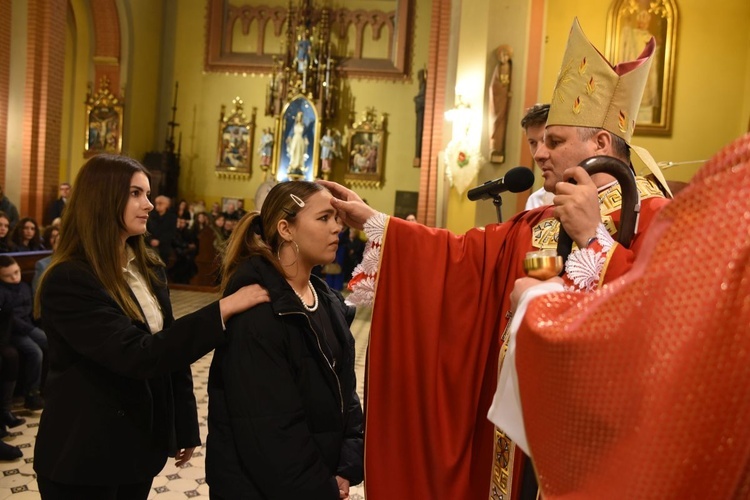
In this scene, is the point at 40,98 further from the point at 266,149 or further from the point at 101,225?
the point at 101,225

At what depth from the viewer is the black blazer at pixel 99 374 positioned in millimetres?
1885

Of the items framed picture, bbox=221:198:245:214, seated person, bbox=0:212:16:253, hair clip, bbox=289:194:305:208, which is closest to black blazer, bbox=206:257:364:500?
hair clip, bbox=289:194:305:208

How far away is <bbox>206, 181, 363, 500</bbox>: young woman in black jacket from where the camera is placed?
1.79m

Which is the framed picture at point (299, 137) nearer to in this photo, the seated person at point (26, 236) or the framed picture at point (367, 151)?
the framed picture at point (367, 151)

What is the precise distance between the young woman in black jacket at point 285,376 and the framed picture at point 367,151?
13694 mm

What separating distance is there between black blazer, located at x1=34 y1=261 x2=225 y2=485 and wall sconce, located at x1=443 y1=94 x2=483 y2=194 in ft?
24.1

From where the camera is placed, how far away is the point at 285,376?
5.99 ft

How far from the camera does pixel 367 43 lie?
1602 centimetres

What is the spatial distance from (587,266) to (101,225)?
57.6 inches

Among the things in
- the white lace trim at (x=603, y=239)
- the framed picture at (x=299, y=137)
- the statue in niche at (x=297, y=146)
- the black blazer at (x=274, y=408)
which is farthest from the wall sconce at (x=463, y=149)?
the white lace trim at (x=603, y=239)

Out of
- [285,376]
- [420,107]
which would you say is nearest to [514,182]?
[285,376]

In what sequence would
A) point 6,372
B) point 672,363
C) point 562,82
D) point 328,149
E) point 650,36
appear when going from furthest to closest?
1. point 328,149
2. point 650,36
3. point 6,372
4. point 562,82
5. point 672,363

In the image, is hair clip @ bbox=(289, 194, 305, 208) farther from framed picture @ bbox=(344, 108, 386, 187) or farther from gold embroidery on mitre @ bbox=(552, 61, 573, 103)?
framed picture @ bbox=(344, 108, 386, 187)

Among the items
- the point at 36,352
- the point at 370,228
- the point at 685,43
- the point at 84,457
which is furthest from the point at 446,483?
the point at 685,43
